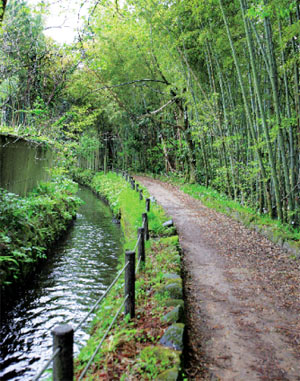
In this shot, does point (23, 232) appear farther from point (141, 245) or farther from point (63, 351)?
point (63, 351)

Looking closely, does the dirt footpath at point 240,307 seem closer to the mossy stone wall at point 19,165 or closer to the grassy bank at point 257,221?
the grassy bank at point 257,221

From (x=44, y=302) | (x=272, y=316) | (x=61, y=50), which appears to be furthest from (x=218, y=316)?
(x=61, y=50)

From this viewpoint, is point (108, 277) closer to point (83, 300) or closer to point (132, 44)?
point (83, 300)

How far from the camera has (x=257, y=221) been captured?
24.3 ft

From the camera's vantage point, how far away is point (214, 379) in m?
2.71

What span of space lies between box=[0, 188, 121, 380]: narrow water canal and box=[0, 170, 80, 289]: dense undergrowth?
0.39m

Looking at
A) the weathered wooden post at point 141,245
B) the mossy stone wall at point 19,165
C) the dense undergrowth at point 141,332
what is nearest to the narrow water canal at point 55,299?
the dense undergrowth at point 141,332

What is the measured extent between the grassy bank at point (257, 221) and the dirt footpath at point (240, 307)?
7.7 inches

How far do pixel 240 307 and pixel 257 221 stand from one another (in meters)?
3.81

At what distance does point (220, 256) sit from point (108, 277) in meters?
2.38

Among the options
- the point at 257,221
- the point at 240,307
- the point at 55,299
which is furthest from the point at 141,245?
the point at 257,221

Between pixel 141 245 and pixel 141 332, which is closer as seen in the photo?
pixel 141 332

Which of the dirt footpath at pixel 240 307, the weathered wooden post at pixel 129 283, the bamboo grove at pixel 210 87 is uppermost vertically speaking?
the bamboo grove at pixel 210 87

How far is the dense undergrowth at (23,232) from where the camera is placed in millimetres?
5222
